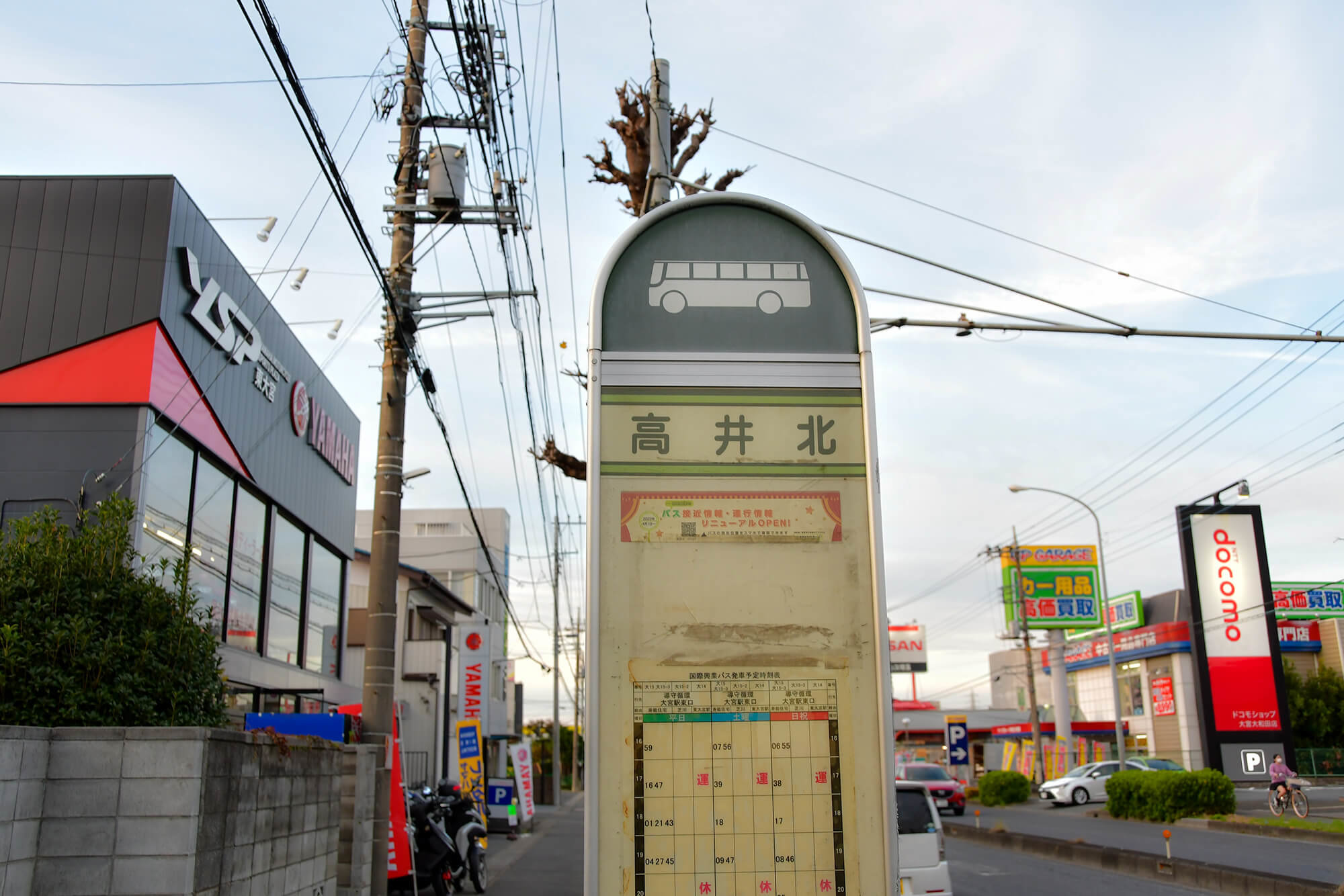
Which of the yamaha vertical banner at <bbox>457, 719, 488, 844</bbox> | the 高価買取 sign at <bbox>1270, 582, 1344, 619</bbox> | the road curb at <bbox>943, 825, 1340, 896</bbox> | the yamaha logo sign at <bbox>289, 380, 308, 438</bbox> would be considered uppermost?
the yamaha logo sign at <bbox>289, 380, 308, 438</bbox>

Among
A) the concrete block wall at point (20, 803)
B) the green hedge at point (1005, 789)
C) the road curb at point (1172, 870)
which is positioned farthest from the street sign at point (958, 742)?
the concrete block wall at point (20, 803)

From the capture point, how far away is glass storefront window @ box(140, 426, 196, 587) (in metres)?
12.9

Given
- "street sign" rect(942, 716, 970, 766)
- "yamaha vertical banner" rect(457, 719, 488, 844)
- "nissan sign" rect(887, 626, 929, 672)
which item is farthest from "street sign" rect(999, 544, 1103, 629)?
"yamaha vertical banner" rect(457, 719, 488, 844)

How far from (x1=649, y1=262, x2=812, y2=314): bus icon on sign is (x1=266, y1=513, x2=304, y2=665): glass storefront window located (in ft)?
51.7

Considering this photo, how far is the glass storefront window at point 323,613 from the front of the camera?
20.5m

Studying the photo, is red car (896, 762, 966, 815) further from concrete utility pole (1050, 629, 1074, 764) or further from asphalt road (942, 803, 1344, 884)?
concrete utility pole (1050, 629, 1074, 764)

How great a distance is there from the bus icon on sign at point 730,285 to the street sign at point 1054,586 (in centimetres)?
4681

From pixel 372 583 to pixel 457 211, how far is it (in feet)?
15.3

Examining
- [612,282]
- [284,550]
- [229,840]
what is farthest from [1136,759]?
[612,282]

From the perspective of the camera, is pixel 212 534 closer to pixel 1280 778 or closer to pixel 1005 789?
pixel 1280 778

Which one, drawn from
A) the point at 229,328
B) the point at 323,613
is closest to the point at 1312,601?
the point at 323,613

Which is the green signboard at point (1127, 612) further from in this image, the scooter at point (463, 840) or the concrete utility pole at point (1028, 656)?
the scooter at point (463, 840)

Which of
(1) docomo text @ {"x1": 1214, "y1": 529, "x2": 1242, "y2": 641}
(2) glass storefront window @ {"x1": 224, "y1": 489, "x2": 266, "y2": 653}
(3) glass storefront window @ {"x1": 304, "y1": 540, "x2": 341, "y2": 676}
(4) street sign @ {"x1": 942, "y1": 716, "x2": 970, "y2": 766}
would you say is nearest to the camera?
(2) glass storefront window @ {"x1": 224, "y1": 489, "x2": 266, "y2": 653}

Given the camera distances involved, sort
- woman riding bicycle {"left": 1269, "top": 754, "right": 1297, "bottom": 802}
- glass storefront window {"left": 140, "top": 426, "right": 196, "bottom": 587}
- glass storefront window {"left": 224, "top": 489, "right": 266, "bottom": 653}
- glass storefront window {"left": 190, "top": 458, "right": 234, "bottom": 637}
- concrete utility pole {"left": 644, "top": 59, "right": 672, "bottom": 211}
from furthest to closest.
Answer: woman riding bicycle {"left": 1269, "top": 754, "right": 1297, "bottom": 802}, glass storefront window {"left": 224, "top": 489, "right": 266, "bottom": 653}, glass storefront window {"left": 190, "top": 458, "right": 234, "bottom": 637}, glass storefront window {"left": 140, "top": 426, "right": 196, "bottom": 587}, concrete utility pole {"left": 644, "top": 59, "right": 672, "bottom": 211}
